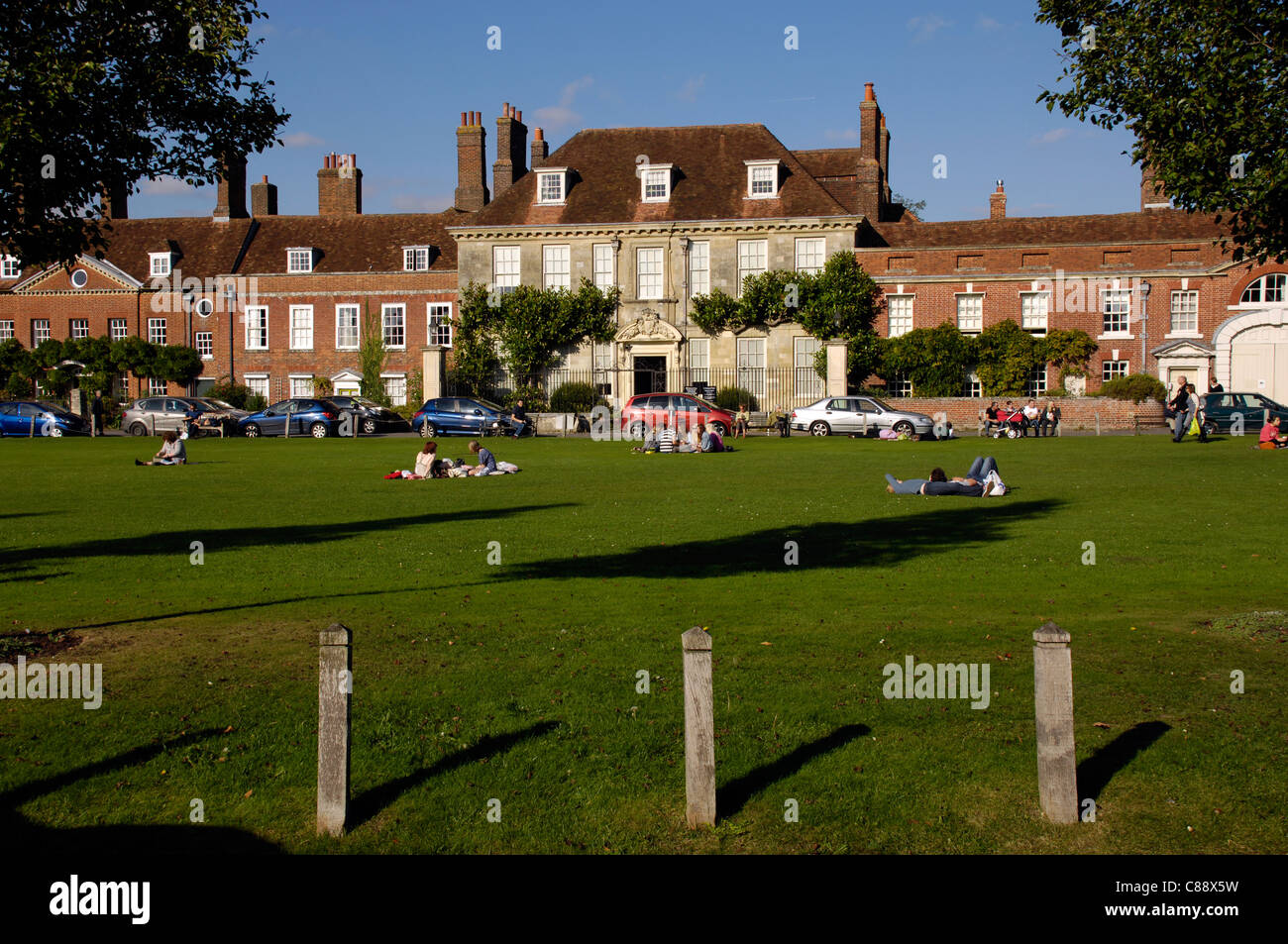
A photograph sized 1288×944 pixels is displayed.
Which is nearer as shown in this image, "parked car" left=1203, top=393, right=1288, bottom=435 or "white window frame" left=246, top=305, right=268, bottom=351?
"parked car" left=1203, top=393, right=1288, bottom=435

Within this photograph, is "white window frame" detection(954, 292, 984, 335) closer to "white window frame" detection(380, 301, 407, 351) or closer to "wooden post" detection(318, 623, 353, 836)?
"white window frame" detection(380, 301, 407, 351)

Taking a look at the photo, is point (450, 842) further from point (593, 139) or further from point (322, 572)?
point (593, 139)

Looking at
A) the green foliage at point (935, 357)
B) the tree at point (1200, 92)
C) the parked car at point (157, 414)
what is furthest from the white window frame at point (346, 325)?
the tree at point (1200, 92)

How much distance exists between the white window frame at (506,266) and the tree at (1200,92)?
43684 millimetres

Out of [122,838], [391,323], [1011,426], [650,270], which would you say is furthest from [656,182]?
[122,838]

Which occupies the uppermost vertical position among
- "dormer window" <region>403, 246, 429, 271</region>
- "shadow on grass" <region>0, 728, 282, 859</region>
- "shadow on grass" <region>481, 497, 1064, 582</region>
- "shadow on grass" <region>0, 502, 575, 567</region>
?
"dormer window" <region>403, 246, 429, 271</region>

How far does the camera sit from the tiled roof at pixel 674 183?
49.7 metres

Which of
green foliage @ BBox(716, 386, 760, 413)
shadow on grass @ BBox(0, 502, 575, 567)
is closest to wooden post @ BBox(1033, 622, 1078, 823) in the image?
shadow on grass @ BBox(0, 502, 575, 567)

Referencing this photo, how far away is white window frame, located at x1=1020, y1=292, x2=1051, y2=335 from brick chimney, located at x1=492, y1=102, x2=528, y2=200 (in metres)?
25.0

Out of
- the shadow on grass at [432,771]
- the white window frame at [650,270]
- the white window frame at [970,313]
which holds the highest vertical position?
the white window frame at [650,270]

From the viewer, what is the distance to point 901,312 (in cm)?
4931

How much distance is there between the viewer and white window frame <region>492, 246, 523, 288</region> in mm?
51688

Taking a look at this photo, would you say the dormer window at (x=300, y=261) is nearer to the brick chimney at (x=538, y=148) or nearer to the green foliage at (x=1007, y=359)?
the brick chimney at (x=538, y=148)
